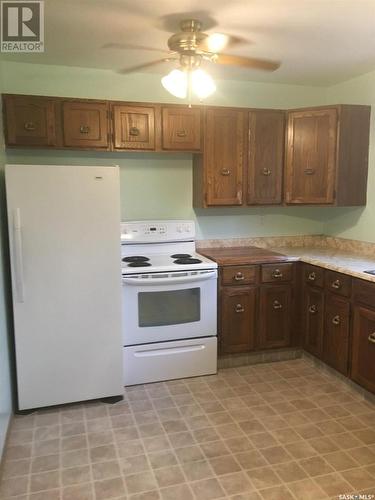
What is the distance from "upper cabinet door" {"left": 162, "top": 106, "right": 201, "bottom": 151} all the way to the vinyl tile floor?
6.28 ft

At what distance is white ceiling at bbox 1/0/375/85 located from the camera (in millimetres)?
2207

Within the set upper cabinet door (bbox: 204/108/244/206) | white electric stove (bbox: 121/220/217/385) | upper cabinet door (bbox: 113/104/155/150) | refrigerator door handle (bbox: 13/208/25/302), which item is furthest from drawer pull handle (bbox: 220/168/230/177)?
refrigerator door handle (bbox: 13/208/25/302)

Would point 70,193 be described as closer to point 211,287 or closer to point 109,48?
point 109,48

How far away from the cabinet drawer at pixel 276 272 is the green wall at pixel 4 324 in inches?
Answer: 77.4

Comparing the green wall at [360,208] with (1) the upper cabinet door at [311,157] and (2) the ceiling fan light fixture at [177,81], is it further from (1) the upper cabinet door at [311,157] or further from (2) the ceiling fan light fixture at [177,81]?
(2) the ceiling fan light fixture at [177,81]

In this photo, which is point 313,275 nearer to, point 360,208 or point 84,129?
point 360,208

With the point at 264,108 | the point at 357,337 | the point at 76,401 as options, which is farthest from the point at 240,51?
the point at 76,401

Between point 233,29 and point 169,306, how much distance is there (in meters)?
1.97

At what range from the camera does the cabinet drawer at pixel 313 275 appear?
3260 millimetres

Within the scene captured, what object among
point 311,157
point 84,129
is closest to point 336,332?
point 311,157

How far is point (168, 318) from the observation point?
10.5 feet

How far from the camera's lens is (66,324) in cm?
277

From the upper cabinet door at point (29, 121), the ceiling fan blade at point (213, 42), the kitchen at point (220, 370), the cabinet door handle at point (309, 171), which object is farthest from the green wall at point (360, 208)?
the upper cabinet door at point (29, 121)

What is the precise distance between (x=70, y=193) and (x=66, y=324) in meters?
0.88
